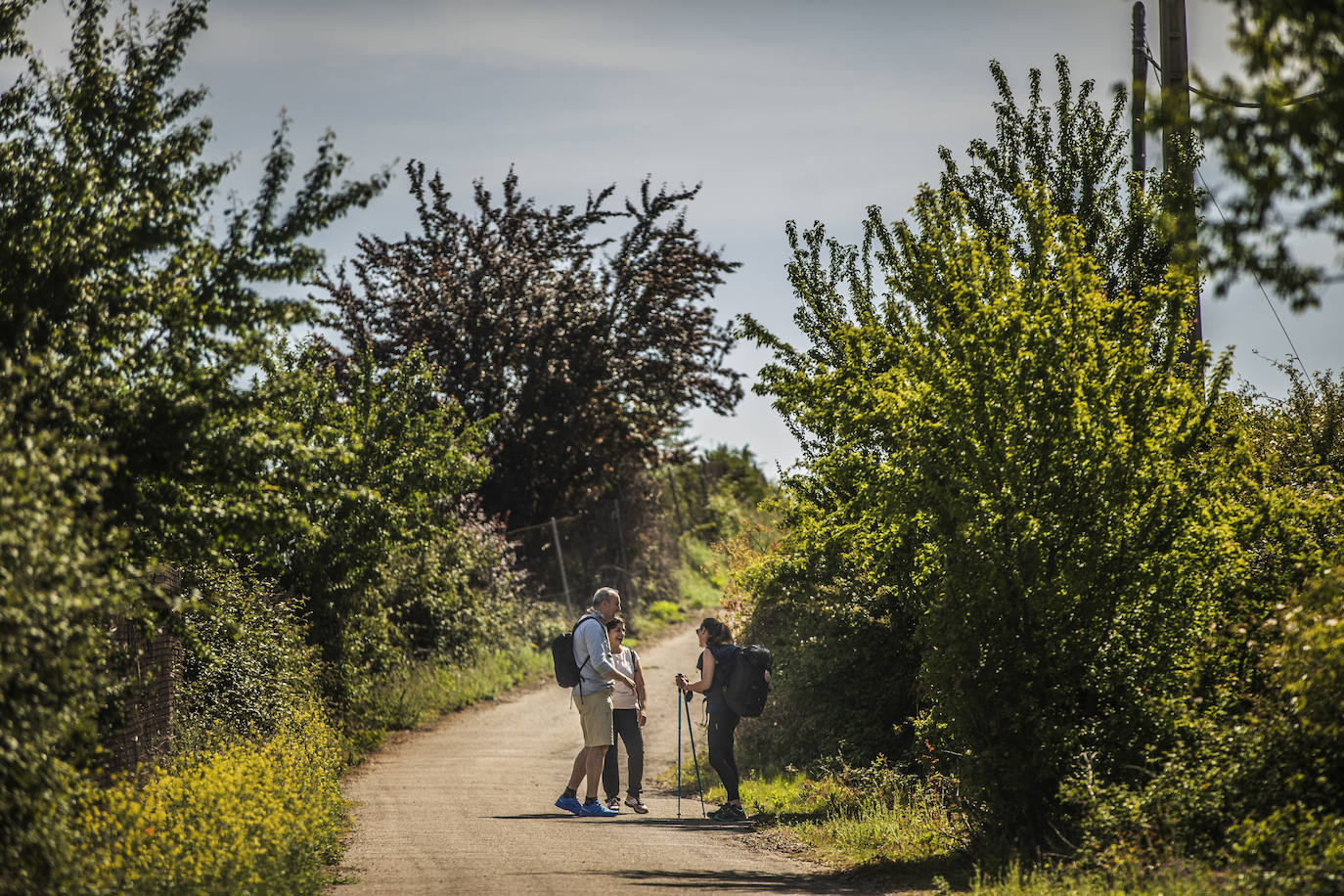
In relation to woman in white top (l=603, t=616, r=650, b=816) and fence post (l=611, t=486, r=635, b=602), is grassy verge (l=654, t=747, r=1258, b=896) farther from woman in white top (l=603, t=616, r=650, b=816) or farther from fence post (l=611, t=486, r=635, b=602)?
fence post (l=611, t=486, r=635, b=602)

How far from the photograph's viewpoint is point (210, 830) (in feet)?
26.7

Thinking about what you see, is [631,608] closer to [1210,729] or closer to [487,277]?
[487,277]

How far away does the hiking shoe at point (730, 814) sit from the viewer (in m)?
12.0

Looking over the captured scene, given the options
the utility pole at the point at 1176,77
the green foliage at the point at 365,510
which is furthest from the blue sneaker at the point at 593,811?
the utility pole at the point at 1176,77

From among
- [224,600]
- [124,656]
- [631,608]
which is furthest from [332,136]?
[631,608]

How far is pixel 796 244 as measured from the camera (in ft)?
47.1

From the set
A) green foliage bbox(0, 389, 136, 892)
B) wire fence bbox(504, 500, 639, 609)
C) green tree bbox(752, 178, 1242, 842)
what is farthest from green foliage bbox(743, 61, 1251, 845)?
wire fence bbox(504, 500, 639, 609)

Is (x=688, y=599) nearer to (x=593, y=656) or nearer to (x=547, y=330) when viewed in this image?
(x=547, y=330)

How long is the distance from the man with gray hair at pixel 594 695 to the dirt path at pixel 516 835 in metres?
0.26

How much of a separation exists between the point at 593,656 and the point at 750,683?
1.57 metres

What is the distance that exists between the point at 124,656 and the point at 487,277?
19.0 metres

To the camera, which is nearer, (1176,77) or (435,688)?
(1176,77)

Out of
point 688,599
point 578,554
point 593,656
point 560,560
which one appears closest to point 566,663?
point 593,656

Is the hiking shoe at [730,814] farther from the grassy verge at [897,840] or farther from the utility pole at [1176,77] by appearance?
the utility pole at [1176,77]
